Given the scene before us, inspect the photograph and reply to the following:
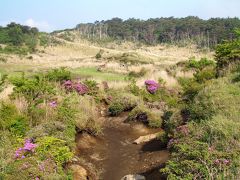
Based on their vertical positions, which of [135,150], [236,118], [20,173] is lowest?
[135,150]

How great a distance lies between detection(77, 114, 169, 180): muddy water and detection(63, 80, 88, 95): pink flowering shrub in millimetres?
3551

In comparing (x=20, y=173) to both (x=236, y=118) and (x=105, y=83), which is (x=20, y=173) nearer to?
(x=236, y=118)

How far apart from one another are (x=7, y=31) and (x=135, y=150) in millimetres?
68672


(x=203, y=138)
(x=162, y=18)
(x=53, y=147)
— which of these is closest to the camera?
(x=203, y=138)

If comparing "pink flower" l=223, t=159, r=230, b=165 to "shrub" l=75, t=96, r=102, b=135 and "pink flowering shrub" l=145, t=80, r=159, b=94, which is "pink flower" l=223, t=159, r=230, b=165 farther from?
"pink flowering shrub" l=145, t=80, r=159, b=94

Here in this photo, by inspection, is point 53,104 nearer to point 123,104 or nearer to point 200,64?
point 123,104

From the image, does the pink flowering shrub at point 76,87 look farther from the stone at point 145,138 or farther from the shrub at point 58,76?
the stone at point 145,138

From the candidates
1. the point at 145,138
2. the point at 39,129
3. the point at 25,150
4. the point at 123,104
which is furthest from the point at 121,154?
the point at 123,104

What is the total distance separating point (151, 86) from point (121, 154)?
8214 mm

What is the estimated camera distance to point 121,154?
13094 millimetres

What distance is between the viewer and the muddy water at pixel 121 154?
1142cm

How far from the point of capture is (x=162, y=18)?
128m

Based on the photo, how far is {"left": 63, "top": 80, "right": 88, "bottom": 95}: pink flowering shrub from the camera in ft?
62.1

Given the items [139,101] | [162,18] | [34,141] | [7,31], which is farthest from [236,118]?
[162,18]
